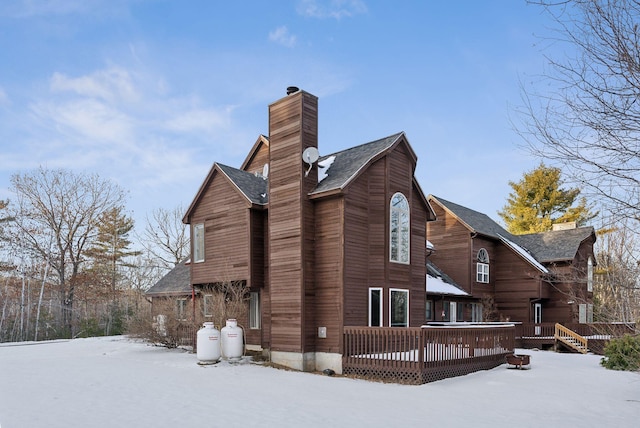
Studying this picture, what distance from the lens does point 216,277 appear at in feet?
61.4

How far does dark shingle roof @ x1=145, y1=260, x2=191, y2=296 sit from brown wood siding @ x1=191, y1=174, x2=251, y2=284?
4335 mm

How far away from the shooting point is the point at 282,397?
11.0 metres

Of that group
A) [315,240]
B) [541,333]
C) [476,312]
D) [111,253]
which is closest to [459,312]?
[476,312]

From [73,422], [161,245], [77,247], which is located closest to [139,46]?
[73,422]

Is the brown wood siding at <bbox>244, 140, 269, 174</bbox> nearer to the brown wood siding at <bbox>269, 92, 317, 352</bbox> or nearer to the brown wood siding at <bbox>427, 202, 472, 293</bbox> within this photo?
the brown wood siding at <bbox>269, 92, 317, 352</bbox>

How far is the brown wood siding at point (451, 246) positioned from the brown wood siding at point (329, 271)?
1288cm

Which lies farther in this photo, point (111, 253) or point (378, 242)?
point (111, 253)

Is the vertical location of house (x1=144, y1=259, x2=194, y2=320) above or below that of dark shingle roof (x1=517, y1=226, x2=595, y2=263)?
below

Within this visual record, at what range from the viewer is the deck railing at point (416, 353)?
13289 mm

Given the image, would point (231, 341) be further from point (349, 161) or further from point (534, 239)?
point (534, 239)

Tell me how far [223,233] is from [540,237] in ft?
66.8

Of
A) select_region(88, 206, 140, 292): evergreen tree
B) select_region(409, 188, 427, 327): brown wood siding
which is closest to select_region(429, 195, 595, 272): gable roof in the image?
select_region(409, 188, 427, 327): brown wood siding

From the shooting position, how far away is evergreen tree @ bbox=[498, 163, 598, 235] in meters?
41.5

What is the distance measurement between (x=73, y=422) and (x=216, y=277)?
10.3 m
